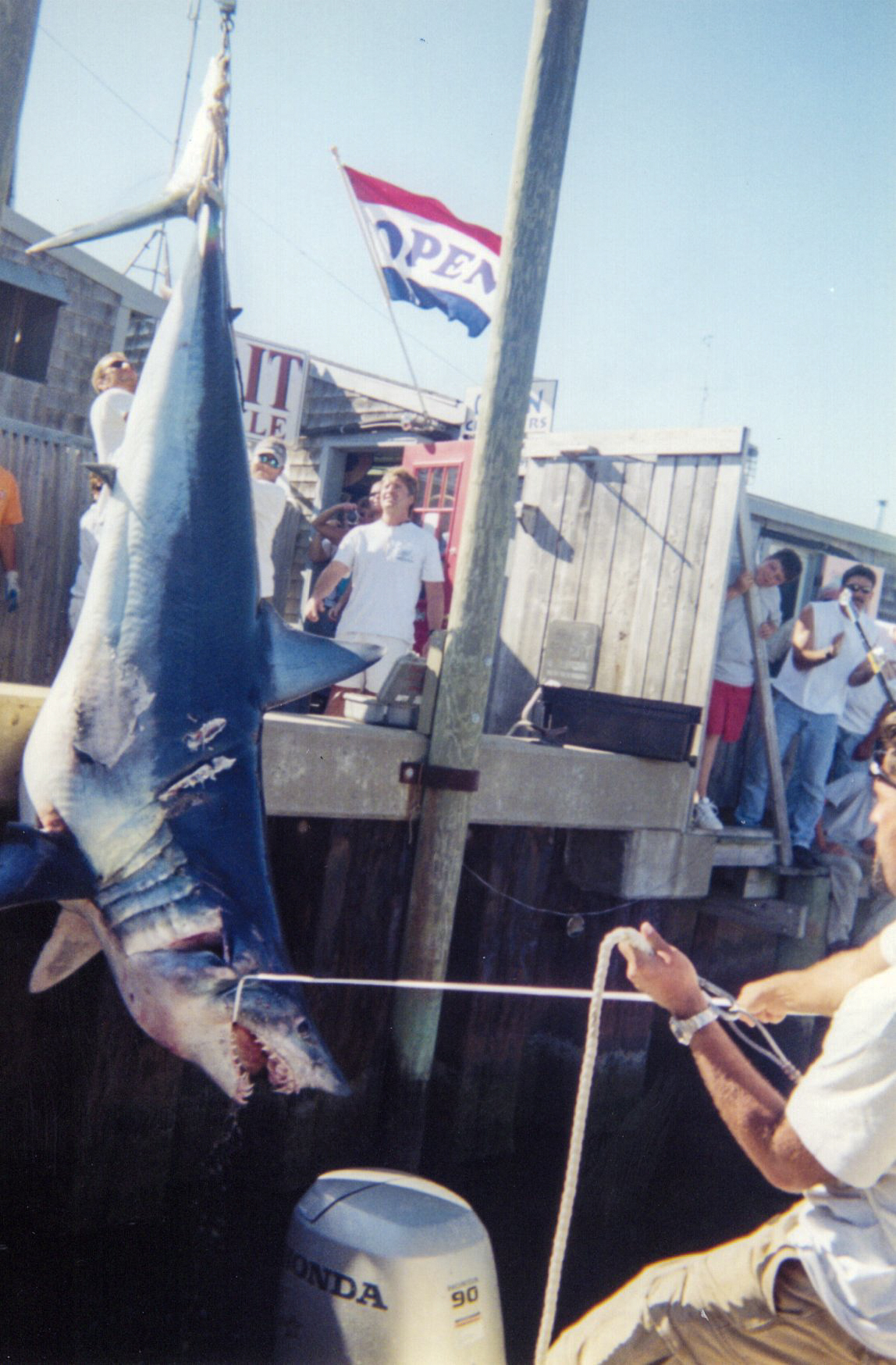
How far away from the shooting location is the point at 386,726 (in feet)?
12.4

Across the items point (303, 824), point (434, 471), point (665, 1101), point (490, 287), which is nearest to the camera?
point (303, 824)

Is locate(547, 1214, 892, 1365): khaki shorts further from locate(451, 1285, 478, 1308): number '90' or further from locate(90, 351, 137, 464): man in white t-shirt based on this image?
locate(90, 351, 137, 464): man in white t-shirt

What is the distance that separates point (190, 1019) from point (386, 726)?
1695 millimetres

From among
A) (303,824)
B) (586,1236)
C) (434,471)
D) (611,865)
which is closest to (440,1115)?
(586,1236)

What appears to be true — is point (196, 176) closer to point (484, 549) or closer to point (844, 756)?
point (484, 549)

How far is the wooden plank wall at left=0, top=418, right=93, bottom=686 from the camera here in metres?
5.32

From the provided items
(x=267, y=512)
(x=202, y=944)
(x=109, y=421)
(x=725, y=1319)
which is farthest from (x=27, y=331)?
(x=725, y=1319)

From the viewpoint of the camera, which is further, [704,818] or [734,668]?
[734,668]

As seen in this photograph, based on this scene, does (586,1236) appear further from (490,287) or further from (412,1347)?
(490,287)

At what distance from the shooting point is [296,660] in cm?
262

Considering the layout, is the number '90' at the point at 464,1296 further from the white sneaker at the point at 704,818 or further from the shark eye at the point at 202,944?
the white sneaker at the point at 704,818

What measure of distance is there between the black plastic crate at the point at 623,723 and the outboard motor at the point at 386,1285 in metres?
2.27

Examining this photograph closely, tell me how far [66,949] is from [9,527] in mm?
2986

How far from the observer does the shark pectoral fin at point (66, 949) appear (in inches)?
97.3
